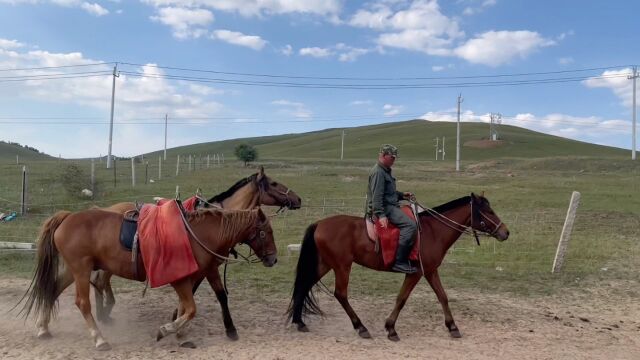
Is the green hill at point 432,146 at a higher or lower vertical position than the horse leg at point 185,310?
higher

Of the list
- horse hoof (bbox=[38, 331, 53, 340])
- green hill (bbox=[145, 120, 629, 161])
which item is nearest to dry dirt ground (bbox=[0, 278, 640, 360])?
horse hoof (bbox=[38, 331, 53, 340])

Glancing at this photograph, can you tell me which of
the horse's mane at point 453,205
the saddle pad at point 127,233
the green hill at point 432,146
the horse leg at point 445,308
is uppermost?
the green hill at point 432,146

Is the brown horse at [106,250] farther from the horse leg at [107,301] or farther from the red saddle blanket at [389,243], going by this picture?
the red saddle blanket at [389,243]

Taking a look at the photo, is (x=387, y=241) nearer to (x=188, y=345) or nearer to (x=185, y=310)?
(x=185, y=310)

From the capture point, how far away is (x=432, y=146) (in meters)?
100

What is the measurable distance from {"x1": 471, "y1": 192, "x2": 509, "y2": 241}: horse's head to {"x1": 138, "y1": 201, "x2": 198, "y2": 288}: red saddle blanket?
3.62 m

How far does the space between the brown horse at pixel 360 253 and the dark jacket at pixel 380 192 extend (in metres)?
0.35

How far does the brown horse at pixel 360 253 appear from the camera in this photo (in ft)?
20.3

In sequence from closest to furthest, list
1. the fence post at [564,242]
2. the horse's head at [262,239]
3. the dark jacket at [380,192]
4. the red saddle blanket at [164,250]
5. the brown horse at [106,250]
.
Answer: the red saddle blanket at [164,250] → the brown horse at [106,250] → the horse's head at [262,239] → the dark jacket at [380,192] → the fence post at [564,242]

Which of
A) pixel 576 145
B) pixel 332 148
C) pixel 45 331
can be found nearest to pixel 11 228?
pixel 45 331

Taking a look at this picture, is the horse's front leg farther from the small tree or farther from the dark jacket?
the small tree

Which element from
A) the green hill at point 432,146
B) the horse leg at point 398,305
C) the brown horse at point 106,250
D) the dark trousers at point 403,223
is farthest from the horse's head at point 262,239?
the green hill at point 432,146

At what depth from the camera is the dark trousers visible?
6.08 metres

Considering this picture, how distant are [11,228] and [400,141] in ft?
332
